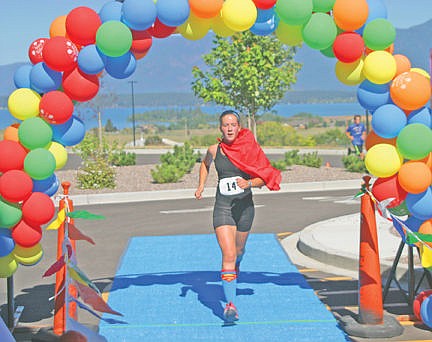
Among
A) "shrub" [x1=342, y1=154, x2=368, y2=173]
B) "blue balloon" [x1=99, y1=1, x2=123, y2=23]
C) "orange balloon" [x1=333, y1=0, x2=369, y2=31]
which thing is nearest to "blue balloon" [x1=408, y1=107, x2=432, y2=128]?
"orange balloon" [x1=333, y1=0, x2=369, y2=31]

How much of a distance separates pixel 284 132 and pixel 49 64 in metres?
41.9

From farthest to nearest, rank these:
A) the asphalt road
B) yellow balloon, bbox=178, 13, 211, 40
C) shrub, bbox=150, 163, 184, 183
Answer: shrub, bbox=150, 163, 184, 183, the asphalt road, yellow balloon, bbox=178, 13, 211, 40

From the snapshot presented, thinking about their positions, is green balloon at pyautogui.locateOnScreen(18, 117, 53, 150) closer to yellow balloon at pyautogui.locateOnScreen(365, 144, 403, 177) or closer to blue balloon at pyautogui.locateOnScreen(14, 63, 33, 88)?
blue balloon at pyautogui.locateOnScreen(14, 63, 33, 88)

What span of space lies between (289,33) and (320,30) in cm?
57

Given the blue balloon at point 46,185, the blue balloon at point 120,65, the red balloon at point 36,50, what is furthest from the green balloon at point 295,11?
the blue balloon at point 46,185

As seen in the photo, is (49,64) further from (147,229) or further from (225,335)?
(147,229)

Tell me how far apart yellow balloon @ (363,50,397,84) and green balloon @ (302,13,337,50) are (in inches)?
17.5

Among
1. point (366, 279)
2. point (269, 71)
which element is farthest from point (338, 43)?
point (269, 71)

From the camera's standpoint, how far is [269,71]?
22.9 m

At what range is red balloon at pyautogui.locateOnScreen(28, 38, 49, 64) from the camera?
24.3 ft

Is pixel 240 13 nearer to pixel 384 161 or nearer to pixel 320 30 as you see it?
pixel 320 30

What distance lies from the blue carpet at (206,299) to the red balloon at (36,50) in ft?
8.50

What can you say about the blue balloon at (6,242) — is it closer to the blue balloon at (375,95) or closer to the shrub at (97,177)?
the blue balloon at (375,95)

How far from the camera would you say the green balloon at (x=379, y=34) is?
7090mm
